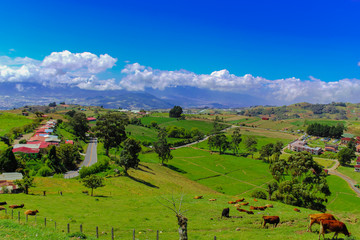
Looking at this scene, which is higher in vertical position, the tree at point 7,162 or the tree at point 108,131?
the tree at point 108,131

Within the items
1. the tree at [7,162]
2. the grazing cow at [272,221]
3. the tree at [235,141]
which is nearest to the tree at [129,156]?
the tree at [7,162]

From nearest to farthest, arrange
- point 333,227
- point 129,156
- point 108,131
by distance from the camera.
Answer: point 333,227 → point 129,156 → point 108,131

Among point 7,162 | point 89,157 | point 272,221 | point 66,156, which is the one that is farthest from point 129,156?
point 272,221

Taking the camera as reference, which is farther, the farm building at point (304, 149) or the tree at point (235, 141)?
the farm building at point (304, 149)

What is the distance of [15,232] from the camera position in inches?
706

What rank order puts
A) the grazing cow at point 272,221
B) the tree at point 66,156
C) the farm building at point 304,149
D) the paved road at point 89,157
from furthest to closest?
1. the farm building at point 304,149
2. the tree at point 66,156
3. the paved road at point 89,157
4. the grazing cow at point 272,221

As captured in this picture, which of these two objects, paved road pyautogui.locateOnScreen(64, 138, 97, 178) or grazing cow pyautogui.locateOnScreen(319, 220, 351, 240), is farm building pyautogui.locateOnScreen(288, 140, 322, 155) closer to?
paved road pyautogui.locateOnScreen(64, 138, 97, 178)

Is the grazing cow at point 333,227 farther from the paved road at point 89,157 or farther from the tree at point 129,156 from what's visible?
the paved road at point 89,157

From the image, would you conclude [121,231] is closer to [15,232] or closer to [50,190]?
[15,232]

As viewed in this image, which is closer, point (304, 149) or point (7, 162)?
point (7, 162)

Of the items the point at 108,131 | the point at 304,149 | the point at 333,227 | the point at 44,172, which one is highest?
the point at 333,227

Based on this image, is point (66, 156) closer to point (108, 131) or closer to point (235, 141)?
point (108, 131)

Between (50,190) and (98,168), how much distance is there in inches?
818

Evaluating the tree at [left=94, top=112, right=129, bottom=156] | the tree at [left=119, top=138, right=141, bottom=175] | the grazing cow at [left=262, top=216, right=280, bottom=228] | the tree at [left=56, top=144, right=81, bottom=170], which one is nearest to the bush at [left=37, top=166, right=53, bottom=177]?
the tree at [left=56, top=144, right=81, bottom=170]
